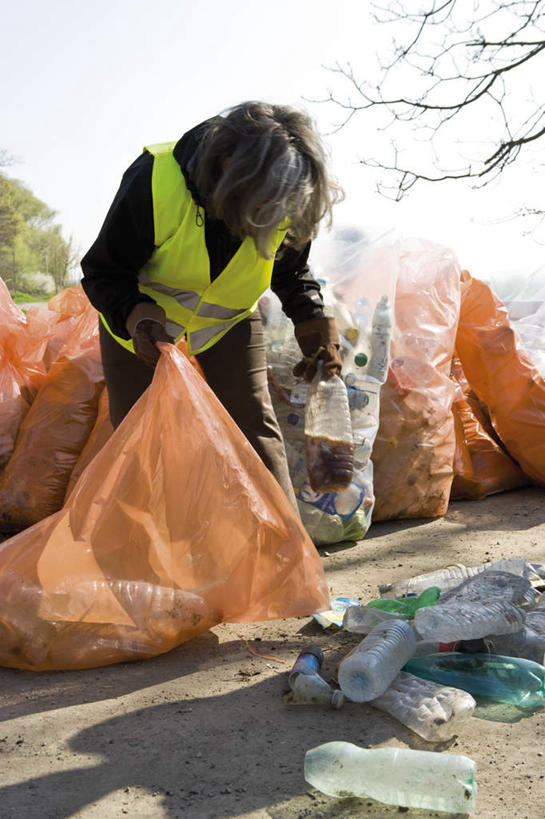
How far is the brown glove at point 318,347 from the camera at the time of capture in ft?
7.65

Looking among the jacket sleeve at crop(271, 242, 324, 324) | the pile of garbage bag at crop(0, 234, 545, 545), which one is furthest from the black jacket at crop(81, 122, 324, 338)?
the pile of garbage bag at crop(0, 234, 545, 545)

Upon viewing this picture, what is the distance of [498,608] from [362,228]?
2.00m

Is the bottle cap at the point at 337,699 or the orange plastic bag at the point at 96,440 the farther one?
the orange plastic bag at the point at 96,440

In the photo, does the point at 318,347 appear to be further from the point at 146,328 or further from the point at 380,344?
the point at 380,344

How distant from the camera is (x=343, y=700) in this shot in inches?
69.6

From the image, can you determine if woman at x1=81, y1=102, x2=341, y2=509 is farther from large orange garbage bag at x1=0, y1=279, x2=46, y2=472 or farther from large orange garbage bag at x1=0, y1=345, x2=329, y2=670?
large orange garbage bag at x1=0, y1=279, x2=46, y2=472

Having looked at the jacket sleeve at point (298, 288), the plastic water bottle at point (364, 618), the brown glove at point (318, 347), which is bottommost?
the plastic water bottle at point (364, 618)

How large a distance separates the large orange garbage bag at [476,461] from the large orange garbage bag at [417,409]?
0.90 ft

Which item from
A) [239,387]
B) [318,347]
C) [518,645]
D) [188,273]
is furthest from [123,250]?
[518,645]

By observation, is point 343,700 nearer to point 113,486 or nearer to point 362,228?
point 113,486

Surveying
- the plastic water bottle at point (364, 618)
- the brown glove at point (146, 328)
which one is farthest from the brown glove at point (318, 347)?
the plastic water bottle at point (364, 618)

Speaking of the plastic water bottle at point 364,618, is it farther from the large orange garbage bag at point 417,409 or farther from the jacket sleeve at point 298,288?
the large orange garbage bag at point 417,409

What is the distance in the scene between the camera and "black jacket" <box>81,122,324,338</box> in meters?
1.91

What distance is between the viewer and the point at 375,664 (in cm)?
175
